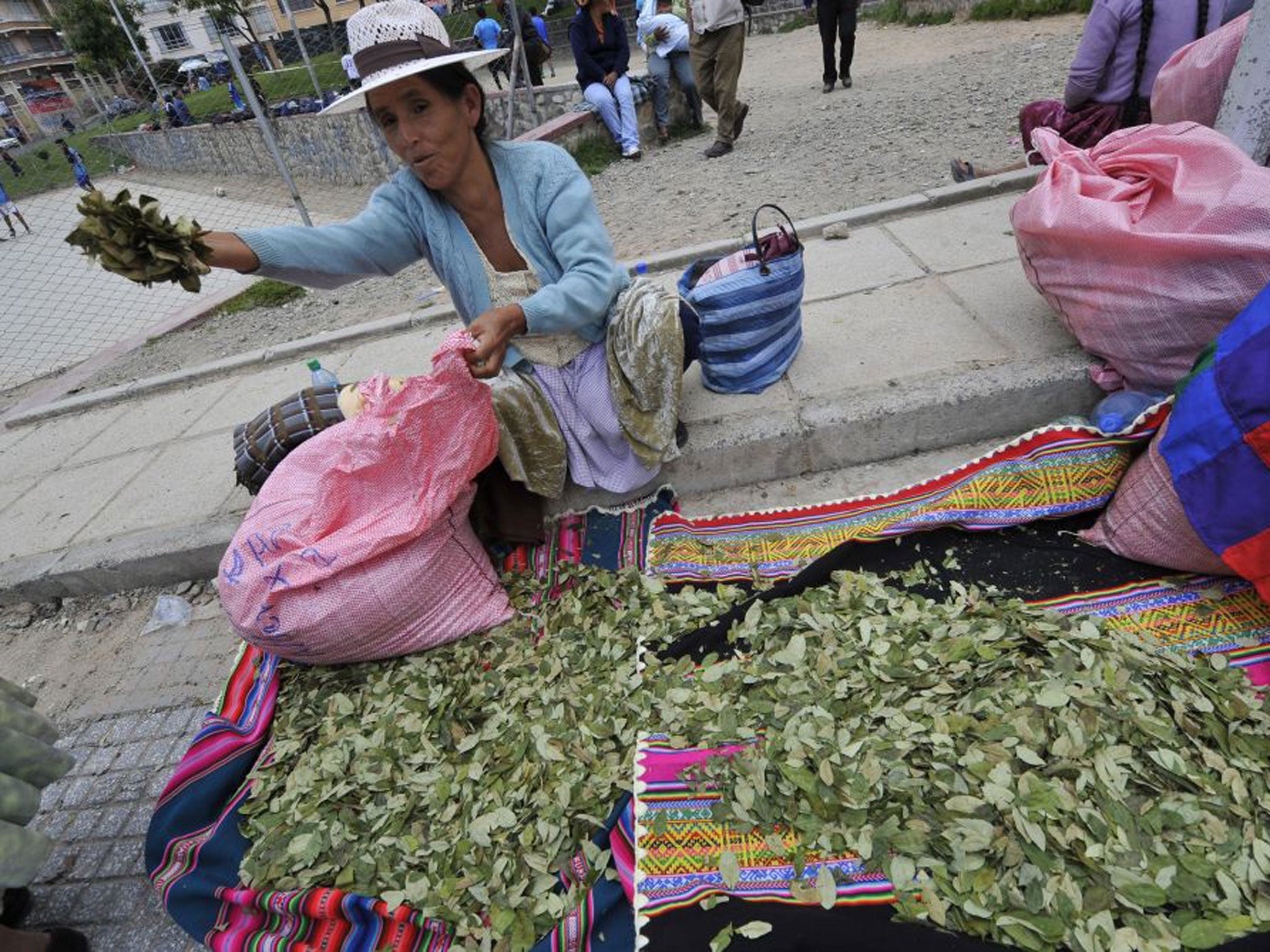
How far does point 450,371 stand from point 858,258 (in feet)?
8.58

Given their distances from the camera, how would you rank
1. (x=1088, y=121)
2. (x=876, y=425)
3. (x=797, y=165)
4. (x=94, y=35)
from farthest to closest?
1. (x=94, y=35)
2. (x=797, y=165)
3. (x=1088, y=121)
4. (x=876, y=425)

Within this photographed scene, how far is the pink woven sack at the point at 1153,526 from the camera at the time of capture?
1.82m

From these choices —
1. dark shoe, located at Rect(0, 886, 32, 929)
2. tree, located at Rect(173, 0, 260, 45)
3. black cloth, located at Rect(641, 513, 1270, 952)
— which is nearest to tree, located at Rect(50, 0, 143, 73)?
tree, located at Rect(173, 0, 260, 45)

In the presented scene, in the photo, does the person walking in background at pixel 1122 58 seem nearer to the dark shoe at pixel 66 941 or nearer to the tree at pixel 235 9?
the dark shoe at pixel 66 941

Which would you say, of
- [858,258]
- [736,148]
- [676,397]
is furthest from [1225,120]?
[736,148]

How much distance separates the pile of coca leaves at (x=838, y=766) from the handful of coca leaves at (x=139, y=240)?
1.29 meters

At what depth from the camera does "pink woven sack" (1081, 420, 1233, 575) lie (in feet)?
5.96

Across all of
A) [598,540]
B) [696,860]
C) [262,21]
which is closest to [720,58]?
[598,540]

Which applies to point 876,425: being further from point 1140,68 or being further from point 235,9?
point 235,9

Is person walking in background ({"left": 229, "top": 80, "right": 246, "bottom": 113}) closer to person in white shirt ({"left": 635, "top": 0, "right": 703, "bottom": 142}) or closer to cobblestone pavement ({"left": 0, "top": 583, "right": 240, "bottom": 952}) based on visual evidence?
person in white shirt ({"left": 635, "top": 0, "right": 703, "bottom": 142})

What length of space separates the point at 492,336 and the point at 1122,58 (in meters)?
3.25

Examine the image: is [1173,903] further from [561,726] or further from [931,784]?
[561,726]

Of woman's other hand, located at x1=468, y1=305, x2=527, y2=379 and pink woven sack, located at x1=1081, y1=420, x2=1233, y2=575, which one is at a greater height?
woman's other hand, located at x1=468, y1=305, x2=527, y2=379

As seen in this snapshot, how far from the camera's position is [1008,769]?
1.47 metres
